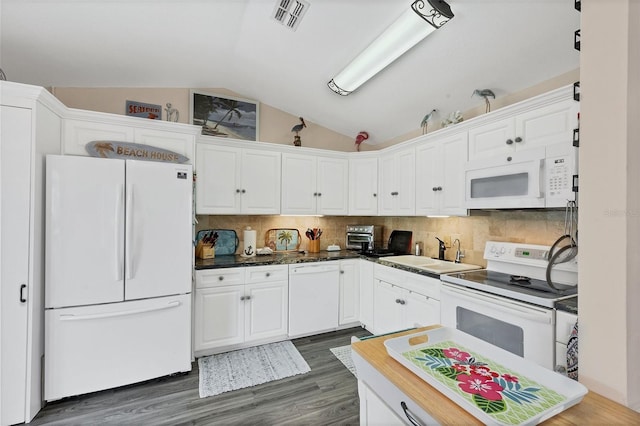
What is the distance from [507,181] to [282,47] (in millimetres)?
2261

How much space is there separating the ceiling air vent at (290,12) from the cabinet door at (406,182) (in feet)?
5.80

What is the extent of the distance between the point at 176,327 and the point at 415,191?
8.94ft

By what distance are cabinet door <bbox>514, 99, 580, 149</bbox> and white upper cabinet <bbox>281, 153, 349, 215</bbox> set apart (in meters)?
2.08

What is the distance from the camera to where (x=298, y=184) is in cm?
360

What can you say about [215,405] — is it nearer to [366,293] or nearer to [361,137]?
[366,293]

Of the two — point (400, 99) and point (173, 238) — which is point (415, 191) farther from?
point (173, 238)

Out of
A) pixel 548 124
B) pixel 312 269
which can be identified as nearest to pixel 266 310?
pixel 312 269

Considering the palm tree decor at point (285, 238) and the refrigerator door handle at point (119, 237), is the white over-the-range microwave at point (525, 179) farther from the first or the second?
the refrigerator door handle at point (119, 237)

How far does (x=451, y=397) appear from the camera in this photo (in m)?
0.75

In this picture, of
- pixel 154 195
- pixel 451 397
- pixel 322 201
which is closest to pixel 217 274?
pixel 154 195

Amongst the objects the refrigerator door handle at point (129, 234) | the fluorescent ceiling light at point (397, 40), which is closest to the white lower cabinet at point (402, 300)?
the fluorescent ceiling light at point (397, 40)

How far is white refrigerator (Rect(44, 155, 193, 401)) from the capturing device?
2.10 m

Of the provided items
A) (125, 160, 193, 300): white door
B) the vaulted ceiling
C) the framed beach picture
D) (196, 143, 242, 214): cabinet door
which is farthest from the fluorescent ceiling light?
(125, 160, 193, 300): white door

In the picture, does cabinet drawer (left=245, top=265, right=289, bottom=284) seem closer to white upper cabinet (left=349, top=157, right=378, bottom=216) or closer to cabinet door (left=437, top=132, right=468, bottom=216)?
white upper cabinet (left=349, top=157, right=378, bottom=216)
